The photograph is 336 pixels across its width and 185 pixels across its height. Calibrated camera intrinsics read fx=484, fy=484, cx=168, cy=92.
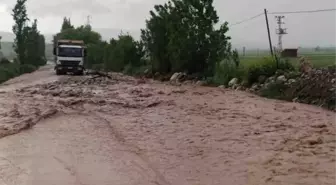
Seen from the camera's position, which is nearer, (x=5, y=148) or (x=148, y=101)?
(x=5, y=148)

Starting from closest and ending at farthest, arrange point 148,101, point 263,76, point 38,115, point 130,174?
1. point 130,174
2. point 38,115
3. point 148,101
4. point 263,76

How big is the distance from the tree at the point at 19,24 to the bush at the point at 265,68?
43263mm

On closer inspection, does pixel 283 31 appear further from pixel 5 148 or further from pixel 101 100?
pixel 5 148

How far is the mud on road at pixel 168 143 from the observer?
8562 mm

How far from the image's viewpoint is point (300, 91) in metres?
20.0

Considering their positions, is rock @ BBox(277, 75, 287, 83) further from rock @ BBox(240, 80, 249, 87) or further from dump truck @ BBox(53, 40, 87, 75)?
dump truck @ BBox(53, 40, 87, 75)

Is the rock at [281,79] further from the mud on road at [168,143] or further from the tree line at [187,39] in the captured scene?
the tree line at [187,39]

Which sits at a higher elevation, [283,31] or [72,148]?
[283,31]

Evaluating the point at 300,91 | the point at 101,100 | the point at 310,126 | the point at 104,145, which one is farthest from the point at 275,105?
the point at 104,145

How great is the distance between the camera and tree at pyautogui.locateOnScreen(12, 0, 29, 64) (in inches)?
2405

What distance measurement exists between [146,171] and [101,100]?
42.4 ft

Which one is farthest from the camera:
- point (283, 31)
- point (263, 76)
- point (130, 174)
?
point (283, 31)

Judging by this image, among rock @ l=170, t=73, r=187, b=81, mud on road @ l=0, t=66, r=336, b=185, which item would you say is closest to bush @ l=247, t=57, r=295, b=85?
mud on road @ l=0, t=66, r=336, b=185

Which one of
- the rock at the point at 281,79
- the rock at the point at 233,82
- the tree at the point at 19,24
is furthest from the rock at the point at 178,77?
the tree at the point at 19,24
